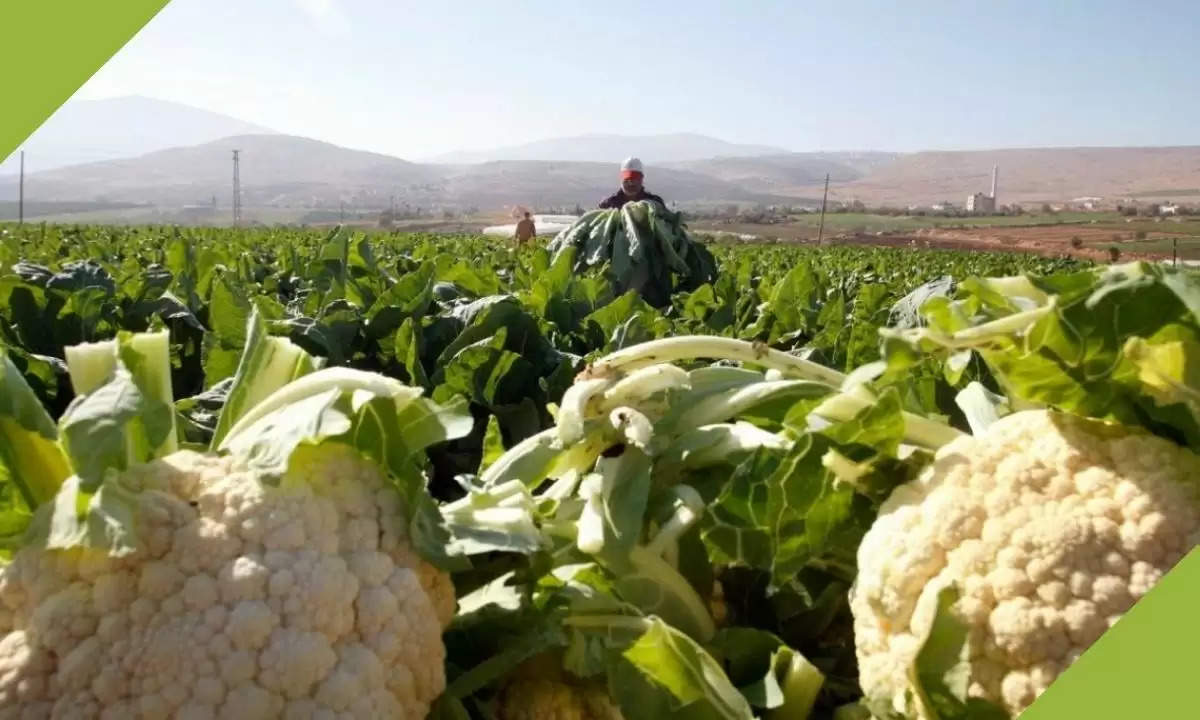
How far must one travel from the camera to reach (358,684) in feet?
3.50

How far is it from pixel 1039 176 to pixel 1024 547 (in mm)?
152519

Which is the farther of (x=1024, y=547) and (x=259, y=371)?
(x=259, y=371)

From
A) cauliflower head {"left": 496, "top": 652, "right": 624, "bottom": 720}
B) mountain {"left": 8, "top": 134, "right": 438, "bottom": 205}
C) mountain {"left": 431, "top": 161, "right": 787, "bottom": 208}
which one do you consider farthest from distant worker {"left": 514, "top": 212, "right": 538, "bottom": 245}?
mountain {"left": 8, "top": 134, "right": 438, "bottom": 205}

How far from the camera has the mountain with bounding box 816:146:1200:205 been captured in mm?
113938

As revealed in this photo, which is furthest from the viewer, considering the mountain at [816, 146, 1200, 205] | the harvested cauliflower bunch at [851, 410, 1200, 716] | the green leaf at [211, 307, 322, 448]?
the mountain at [816, 146, 1200, 205]

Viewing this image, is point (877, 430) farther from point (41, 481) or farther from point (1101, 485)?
point (41, 481)

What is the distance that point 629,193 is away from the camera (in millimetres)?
7832

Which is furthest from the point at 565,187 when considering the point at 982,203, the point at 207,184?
the point at 982,203

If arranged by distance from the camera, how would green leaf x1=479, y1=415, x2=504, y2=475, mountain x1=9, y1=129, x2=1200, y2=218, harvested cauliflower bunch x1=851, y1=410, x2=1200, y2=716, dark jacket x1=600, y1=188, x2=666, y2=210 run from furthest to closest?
Result: mountain x1=9, y1=129, x2=1200, y2=218, dark jacket x1=600, y1=188, x2=666, y2=210, green leaf x1=479, y1=415, x2=504, y2=475, harvested cauliflower bunch x1=851, y1=410, x2=1200, y2=716

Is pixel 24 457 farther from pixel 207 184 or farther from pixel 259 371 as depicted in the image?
pixel 207 184

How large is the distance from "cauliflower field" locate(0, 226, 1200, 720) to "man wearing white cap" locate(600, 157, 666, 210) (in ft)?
19.9

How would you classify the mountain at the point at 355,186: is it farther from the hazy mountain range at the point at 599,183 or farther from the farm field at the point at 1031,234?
the farm field at the point at 1031,234

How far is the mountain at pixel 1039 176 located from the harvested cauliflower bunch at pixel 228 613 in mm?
108004

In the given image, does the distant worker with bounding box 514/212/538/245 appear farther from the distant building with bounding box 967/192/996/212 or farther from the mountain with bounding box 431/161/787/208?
the mountain with bounding box 431/161/787/208
